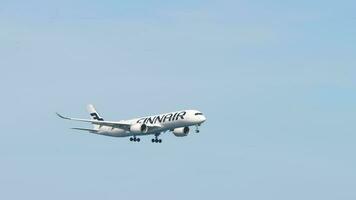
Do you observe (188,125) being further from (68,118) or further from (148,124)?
(68,118)

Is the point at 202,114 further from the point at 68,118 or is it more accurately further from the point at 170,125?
the point at 68,118

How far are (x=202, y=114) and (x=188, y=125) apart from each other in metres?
3.35

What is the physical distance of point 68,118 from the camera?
654 feet

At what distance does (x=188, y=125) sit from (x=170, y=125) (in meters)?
3.91

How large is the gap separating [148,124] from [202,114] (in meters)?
11.7

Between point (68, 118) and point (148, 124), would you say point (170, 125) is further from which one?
point (68, 118)

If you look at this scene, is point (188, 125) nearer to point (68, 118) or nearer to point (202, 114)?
point (202, 114)

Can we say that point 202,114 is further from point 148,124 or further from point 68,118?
point 68,118

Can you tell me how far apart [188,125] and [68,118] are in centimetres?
2315

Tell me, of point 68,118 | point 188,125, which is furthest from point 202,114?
point 68,118

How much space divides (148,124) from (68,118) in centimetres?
1472

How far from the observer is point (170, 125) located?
638 feet

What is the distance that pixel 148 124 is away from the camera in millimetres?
199375
